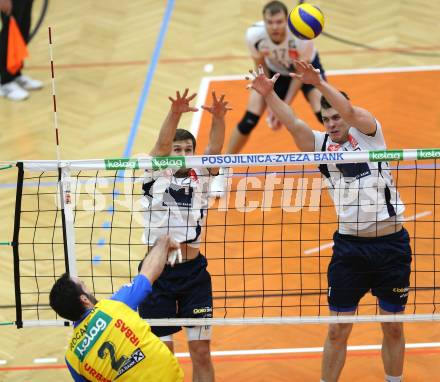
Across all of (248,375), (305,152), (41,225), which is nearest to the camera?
(305,152)

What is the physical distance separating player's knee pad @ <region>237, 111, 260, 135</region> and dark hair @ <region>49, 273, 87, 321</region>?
5.10 meters

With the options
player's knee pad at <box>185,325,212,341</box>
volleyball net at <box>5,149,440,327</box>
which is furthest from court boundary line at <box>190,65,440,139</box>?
player's knee pad at <box>185,325,212,341</box>

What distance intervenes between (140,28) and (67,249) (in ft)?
25.5

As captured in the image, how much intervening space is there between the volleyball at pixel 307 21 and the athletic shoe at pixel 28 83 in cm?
495

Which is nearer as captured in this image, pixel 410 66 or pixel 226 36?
pixel 410 66

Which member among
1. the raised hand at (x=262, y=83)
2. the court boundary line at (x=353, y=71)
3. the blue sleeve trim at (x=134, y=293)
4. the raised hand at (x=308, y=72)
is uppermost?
the raised hand at (x=308, y=72)

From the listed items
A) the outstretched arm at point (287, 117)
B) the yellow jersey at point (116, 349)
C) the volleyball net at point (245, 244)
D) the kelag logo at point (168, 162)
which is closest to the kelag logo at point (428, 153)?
the volleyball net at point (245, 244)

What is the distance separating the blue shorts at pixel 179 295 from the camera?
269 inches

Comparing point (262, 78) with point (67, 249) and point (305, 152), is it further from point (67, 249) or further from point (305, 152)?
point (67, 249)

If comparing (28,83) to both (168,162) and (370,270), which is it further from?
(370,270)

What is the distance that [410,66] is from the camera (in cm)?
1258

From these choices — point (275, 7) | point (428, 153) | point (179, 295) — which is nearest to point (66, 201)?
point (179, 295)

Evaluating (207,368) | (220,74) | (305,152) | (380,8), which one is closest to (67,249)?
(207,368)

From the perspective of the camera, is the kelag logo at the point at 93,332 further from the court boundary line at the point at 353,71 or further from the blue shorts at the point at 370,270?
the court boundary line at the point at 353,71
